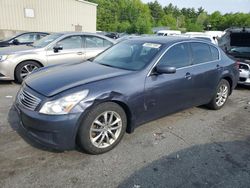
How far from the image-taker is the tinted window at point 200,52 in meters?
4.46

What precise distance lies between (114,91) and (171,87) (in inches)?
44.0

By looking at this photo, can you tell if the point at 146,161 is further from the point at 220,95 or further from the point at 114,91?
the point at 220,95

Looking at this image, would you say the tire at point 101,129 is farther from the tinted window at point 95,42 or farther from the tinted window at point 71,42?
the tinted window at point 95,42

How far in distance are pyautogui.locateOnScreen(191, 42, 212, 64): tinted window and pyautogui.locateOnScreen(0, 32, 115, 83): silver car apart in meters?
3.11

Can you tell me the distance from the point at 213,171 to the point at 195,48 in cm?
237

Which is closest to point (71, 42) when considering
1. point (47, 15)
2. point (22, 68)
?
point (22, 68)

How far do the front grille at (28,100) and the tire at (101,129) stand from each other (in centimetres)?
63

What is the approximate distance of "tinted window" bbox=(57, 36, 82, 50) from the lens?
6998 millimetres

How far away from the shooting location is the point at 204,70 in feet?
14.8

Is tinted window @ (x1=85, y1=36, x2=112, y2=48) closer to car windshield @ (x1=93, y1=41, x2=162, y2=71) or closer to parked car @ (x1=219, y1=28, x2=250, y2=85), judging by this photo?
car windshield @ (x1=93, y1=41, x2=162, y2=71)

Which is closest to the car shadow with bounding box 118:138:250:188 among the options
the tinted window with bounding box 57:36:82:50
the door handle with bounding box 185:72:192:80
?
the door handle with bounding box 185:72:192:80

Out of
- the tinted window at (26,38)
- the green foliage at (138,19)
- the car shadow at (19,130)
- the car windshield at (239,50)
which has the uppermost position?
the green foliage at (138,19)

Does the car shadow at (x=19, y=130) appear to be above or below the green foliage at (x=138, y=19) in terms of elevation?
below

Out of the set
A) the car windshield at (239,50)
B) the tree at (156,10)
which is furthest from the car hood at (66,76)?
the tree at (156,10)
